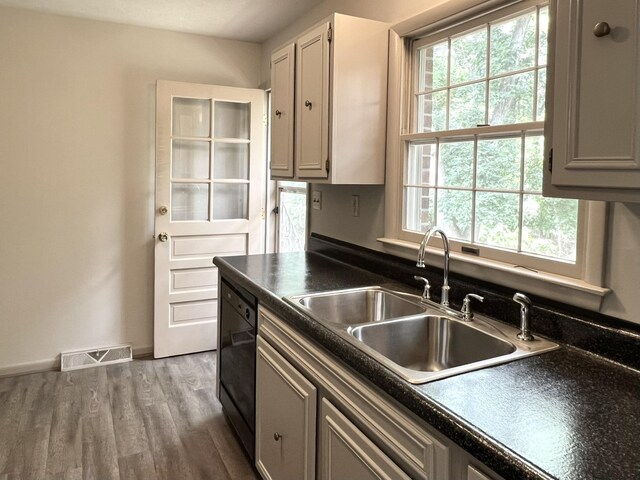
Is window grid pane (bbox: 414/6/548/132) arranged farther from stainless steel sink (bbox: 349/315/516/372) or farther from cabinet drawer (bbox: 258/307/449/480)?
cabinet drawer (bbox: 258/307/449/480)

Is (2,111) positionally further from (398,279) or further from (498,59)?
(498,59)

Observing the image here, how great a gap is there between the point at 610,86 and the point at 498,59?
846mm

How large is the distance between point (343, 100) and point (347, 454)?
1.47 metres

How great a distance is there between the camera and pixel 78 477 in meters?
2.16

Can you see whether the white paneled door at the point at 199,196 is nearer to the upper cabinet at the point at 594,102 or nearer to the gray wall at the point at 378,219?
the gray wall at the point at 378,219

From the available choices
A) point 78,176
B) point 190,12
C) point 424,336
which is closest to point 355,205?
point 424,336

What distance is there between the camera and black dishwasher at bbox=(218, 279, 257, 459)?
7.05 feet

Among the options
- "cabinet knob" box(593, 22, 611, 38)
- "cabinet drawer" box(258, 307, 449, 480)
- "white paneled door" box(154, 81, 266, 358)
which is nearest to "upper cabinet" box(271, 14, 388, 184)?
"cabinet drawer" box(258, 307, 449, 480)

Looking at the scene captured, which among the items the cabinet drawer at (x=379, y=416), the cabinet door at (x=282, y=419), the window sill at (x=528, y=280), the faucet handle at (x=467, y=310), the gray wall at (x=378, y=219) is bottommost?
the cabinet door at (x=282, y=419)

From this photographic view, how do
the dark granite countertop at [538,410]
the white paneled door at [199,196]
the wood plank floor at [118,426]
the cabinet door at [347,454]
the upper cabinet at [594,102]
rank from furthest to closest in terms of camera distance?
the white paneled door at [199,196] → the wood plank floor at [118,426] → the cabinet door at [347,454] → the upper cabinet at [594,102] → the dark granite countertop at [538,410]

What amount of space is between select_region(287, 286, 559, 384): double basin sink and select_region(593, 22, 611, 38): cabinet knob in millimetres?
802

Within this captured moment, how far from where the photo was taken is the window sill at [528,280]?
1385 mm

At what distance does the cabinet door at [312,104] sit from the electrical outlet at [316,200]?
503mm

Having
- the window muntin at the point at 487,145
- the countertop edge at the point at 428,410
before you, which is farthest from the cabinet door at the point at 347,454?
the window muntin at the point at 487,145
